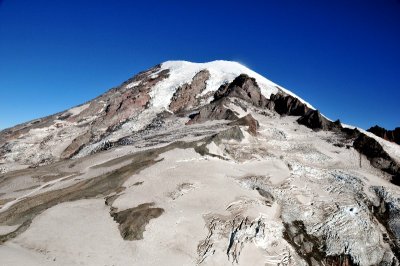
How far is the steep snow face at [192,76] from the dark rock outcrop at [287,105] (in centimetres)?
982

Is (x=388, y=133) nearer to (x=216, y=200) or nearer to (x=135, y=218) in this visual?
(x=216, y=200)

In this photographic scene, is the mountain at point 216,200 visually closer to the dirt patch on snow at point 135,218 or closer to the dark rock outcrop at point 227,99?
the dirt patch on snow at point 135,218

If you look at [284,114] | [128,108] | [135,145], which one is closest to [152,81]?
[128,108]

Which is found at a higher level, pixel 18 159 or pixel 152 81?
pixel 152 81

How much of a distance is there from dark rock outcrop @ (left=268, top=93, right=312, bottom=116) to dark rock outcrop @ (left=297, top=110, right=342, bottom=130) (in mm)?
4948

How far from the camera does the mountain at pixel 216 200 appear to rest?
35219 millimetres

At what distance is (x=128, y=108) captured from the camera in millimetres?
105688

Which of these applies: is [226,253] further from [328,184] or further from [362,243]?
[328,184]

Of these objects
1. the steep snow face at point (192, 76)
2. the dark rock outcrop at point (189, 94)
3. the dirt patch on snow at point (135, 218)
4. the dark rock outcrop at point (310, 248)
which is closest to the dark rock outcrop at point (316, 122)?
the steep snow face at point (192, 76)

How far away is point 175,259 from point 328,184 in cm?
2883

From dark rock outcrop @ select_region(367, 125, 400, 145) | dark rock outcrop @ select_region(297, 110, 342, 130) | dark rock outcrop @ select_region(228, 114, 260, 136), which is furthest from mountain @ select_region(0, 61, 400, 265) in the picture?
dark rock outcrop @ select_region(367, 125, 400, 145)

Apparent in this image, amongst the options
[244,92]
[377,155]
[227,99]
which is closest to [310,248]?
[377,155]

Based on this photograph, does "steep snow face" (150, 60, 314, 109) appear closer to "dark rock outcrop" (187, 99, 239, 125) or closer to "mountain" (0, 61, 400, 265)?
"dark rock outcrop" (187, 99, 239, 125)

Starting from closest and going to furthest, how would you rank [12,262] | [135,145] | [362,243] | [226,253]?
[12,262], [226,253], [362,243], [135,145]
